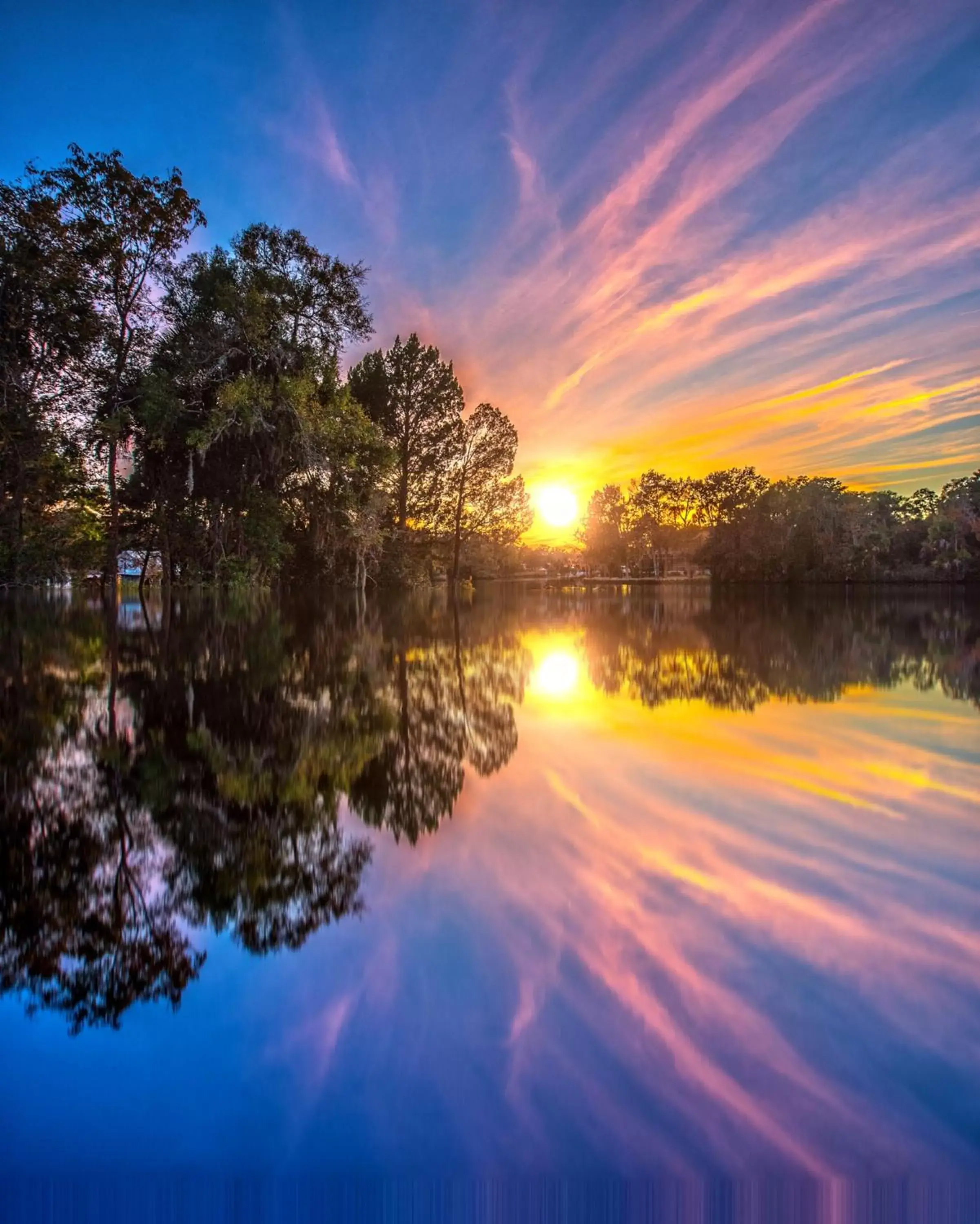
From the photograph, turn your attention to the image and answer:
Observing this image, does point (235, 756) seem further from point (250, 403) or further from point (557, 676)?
point (250, 403)

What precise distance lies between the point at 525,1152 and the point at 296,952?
3.25 ft

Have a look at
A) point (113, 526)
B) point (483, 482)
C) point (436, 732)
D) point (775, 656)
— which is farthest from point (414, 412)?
point (436, 732)

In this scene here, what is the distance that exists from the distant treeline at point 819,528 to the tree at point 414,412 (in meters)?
37.0

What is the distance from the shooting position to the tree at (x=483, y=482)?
39.0 m

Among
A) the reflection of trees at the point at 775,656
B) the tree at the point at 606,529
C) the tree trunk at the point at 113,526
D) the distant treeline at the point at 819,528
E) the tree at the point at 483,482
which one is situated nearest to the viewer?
the reflection of trees at the point at 775,656

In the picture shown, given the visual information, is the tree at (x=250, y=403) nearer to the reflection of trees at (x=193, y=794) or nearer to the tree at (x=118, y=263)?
the tree at (x=118, y=263)

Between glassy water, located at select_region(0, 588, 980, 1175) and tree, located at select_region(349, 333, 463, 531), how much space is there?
3287 centimetres

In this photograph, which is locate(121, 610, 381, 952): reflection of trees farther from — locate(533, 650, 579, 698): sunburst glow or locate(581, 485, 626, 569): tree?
locate(581, 485, 626, 569): tree

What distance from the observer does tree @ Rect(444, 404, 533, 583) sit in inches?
1534

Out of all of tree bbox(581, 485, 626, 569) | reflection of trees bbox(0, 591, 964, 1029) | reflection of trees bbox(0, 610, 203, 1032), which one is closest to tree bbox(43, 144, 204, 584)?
reflection of trees bbox(0, 591, 964, 1029)

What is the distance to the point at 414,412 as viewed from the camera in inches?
1454

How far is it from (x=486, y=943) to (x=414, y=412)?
37.0 m

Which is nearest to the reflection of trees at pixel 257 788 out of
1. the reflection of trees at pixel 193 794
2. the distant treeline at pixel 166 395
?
the reflection of trees at pixel 193 794

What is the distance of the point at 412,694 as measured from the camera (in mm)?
6512
